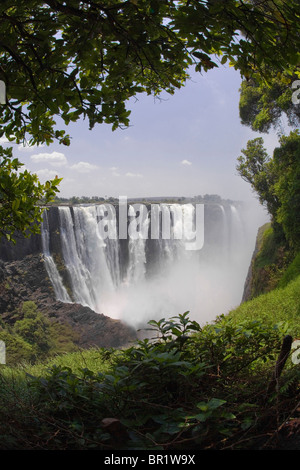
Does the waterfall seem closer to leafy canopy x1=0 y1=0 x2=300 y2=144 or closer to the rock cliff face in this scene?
the rock cliff face

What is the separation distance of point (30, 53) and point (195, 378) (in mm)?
2585

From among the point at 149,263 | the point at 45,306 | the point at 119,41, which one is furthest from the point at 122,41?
the point at 149,263

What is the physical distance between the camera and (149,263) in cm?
3145

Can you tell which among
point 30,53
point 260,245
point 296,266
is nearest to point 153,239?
point 260,245


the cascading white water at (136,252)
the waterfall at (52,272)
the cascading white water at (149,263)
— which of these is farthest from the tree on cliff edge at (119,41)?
the cascading white water at (136,252)

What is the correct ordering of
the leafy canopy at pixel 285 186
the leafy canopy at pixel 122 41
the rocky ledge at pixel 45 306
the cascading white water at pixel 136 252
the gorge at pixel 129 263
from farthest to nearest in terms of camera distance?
the cascading white water at pixel 136 252
the gorge at pixel 129 263
the rocky ledge at pixel 45 306
the leafy canopy at pixel 285 186
the leafy canopy at pixel 122 41

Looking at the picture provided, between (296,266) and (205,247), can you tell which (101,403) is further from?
(205,247)

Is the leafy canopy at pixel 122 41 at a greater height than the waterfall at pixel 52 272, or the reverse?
the leafy canopy at pixel 122 41

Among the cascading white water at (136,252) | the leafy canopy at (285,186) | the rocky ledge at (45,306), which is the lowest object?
the rocky ledge at (45,306)

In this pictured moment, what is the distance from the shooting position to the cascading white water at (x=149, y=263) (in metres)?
27.1

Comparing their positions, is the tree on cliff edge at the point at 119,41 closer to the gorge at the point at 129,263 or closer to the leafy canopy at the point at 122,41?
the leafy canopy at the point at 122,41

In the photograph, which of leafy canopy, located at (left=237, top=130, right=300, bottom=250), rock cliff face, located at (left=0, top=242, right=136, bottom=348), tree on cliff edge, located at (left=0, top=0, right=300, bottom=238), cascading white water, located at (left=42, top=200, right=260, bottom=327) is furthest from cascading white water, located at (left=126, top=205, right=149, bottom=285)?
tree on cliff edge, located at (left=0, top=0, right=300, bottom=238)

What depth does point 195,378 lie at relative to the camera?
1.83 m

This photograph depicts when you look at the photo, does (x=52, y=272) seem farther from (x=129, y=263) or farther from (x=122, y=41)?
(x=122, y=41)
